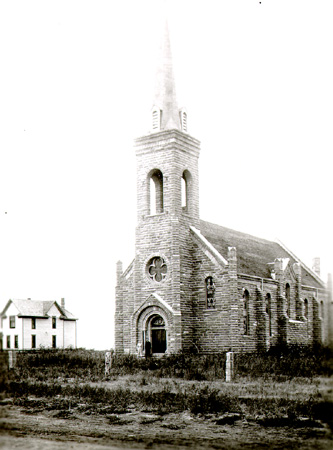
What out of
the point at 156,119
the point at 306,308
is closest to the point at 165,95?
the point at 156,119

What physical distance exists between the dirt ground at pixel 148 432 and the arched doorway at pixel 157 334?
18.8 meters

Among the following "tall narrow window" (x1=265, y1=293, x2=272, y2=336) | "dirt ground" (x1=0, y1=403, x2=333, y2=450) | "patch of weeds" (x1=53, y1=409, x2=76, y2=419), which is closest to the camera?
"dirt ground" (x1=0, y1=403, x2=333, y2=450)

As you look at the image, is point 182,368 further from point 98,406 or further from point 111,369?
point 98,406

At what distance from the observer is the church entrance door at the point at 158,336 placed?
1336 inches

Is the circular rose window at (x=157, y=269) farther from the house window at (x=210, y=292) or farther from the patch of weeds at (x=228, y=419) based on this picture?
the patch of weeds at (x=228, y=419)

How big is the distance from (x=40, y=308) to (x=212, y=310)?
129ft

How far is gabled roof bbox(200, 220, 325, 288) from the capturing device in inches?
1484

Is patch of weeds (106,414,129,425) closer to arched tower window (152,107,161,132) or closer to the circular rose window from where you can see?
the circular rose window

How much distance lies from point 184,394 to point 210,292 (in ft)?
56.5

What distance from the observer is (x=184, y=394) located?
57.3ft

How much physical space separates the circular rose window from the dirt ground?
63.9ft

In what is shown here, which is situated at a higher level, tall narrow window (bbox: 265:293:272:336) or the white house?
tall narrow window (bbox: 265:293:272:336)

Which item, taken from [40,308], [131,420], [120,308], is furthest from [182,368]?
[40,308]

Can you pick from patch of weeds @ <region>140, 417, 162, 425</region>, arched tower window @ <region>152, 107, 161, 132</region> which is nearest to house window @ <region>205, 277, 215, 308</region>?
arched tower window @ <region>152, 107, 161, 132</region>
